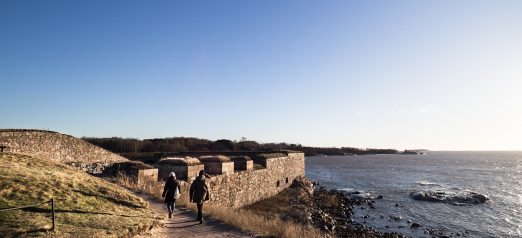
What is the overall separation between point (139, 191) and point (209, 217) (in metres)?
4.69

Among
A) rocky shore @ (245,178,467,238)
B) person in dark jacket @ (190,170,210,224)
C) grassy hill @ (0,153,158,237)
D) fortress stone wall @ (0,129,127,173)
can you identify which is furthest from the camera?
rocky shore @ (245,178,467,238)

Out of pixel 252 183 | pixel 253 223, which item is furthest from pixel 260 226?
pixel 252 183

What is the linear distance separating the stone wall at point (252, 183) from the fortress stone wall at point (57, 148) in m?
6.71

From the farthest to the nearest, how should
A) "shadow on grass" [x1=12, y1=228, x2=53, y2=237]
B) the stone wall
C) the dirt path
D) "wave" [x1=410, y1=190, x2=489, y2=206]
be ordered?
"wave" [x1=410, y1=190, x2=489, y2=206]
the stone wall
the dirt path
"shadow on grass" [x1=12, y1=228, x2=53, y2=237]

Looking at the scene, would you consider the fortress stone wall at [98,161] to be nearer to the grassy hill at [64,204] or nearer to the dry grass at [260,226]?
the dry grass at [260,226]

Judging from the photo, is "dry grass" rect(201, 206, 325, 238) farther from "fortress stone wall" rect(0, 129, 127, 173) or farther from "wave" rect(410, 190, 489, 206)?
"wave" rect(410, 190, 489, 206)

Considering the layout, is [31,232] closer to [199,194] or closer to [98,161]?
[199,194]

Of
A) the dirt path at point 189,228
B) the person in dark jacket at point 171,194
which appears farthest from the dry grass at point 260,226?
the person in dark jacket at point 171,194

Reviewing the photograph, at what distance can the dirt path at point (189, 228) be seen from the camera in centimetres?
950

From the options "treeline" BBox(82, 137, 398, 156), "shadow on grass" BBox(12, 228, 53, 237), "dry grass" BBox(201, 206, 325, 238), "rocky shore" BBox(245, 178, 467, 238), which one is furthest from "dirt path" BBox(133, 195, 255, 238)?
"treeline" BBox(82, 137, 398, 156)

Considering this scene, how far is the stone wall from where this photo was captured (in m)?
19.4

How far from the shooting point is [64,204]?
9203 mm

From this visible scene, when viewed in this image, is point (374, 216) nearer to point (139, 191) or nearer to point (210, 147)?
point (139, 191)

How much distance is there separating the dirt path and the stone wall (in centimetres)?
303
